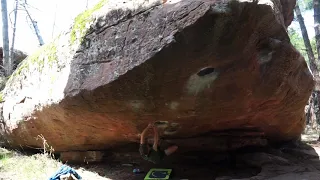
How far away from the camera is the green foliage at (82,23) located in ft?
15.2

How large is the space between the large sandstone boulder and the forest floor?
0.37 m

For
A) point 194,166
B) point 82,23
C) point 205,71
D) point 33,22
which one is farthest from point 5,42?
point 205,71

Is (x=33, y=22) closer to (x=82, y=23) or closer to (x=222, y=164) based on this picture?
(x=82, y=23)

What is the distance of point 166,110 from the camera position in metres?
4.65

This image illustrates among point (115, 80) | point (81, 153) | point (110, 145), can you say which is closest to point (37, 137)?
point (81, 153)

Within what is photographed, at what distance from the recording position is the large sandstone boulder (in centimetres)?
378

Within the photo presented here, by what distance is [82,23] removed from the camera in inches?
187

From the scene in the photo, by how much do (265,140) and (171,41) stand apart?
379 centimetres

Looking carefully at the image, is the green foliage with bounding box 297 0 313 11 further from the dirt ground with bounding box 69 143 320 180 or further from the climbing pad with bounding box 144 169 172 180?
the climbing pad with bounding box 144 169 172 180

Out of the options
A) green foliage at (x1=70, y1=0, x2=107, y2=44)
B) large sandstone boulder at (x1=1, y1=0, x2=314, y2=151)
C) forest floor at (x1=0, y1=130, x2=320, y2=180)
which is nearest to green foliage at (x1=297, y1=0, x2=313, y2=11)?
forest floor at (x1=0, y1=130, x2=320, y2=180)

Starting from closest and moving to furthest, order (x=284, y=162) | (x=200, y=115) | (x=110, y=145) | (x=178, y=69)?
(x=178, y=69)
(x=200, y=115)
(x=284, y=162)
(x=110, y=145)

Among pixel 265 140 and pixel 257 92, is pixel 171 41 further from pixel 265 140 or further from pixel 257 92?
pixel 265 140

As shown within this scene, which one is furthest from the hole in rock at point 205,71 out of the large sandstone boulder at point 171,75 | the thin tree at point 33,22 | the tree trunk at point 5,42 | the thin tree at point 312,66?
the thin tree at point 33,22

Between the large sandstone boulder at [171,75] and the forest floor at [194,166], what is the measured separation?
0.37 meters
